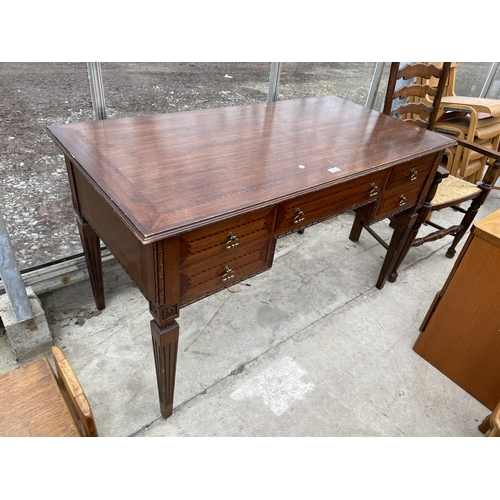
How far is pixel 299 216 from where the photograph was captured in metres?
1.42

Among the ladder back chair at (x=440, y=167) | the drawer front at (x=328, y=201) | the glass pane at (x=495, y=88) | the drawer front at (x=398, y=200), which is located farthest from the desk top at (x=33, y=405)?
the glass pane at (x=495, y=88)

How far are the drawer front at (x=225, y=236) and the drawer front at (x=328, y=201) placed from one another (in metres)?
0.07

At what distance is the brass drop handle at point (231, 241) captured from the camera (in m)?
1.24

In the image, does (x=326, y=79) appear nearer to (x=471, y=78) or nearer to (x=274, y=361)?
(x=274, y=361)

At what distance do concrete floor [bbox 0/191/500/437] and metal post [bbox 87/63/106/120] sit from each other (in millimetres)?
820

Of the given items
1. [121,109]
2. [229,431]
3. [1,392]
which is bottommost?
[229,431]

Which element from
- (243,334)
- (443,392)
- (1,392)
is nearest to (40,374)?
(1,392)

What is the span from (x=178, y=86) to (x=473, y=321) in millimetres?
1849

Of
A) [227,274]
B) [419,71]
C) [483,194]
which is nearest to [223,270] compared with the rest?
[227,274]

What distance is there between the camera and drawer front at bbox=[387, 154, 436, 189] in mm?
1749

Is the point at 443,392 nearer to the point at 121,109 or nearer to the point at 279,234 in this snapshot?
the point at 279,234

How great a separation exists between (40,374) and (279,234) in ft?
2.88

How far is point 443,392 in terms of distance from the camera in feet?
6.15

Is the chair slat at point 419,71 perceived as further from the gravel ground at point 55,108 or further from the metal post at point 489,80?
the metal post at point 489,80
